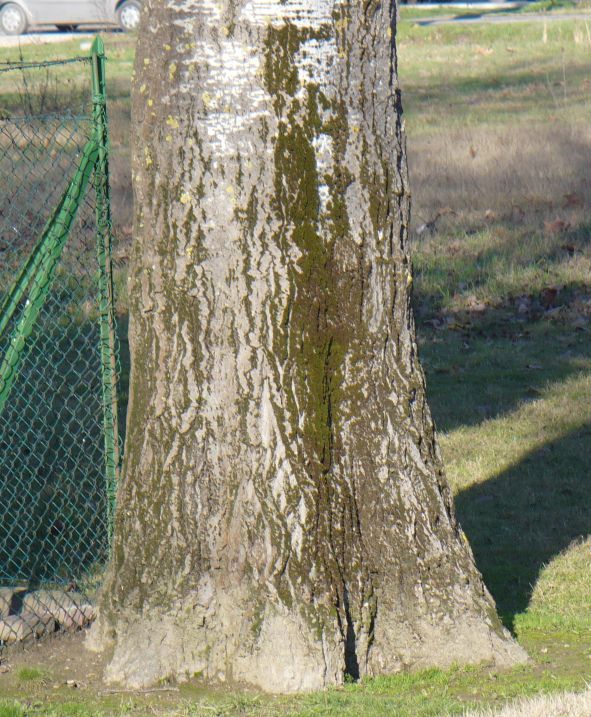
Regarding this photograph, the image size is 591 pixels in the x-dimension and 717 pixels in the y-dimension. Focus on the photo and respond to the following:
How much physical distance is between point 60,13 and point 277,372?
27.2 meters

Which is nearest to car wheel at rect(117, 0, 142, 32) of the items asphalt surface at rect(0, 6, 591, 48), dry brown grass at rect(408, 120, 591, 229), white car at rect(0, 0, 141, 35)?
white car at rect(0, 0, 141, 35)

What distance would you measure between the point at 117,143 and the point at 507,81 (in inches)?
370

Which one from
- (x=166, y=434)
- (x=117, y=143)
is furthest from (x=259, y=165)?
(x=117, y=143)

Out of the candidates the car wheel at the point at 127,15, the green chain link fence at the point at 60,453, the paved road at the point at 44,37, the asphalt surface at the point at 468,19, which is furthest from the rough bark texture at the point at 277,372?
the car wheel at the point at 127,15

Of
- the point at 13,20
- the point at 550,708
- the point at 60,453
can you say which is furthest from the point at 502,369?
the point at 13,20

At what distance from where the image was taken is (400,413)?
399cm

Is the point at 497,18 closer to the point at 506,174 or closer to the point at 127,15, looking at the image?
the point at 127,15

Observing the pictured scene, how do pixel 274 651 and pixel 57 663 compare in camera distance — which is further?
pixel 57 663

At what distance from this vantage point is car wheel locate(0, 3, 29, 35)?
2917 cm

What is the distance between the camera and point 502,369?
884 centimetres

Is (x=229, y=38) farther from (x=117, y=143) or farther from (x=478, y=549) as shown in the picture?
(x=117, y=143)

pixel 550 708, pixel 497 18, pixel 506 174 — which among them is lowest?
pixel 506 174

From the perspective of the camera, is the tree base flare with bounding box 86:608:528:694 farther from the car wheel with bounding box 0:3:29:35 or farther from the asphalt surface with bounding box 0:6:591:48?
the car wheel with bounding box 0:3:29:35

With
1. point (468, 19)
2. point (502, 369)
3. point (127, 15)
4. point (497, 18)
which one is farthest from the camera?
point (468, 19)
